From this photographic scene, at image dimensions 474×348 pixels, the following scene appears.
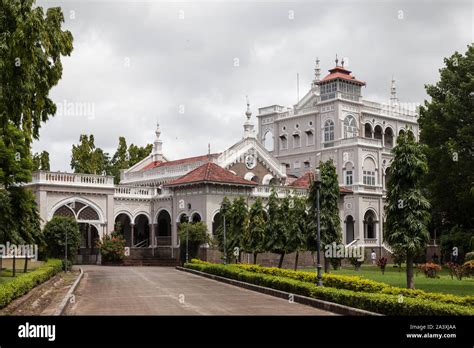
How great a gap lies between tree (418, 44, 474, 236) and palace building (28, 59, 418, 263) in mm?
8791

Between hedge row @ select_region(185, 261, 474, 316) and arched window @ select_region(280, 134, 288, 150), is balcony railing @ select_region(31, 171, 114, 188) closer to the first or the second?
hedge row @ select_region(185, 261, 474, 316)

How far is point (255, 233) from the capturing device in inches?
1687

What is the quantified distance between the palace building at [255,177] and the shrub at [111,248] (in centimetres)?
176

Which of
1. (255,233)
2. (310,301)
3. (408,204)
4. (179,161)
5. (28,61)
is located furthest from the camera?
(179,161)

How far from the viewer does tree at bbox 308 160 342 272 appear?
37875mm

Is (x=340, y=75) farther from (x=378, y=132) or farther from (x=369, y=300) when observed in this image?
(x=369, y=300)

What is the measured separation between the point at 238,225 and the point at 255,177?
16.4 m

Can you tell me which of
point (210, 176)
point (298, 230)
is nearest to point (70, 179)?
point (210, 176)

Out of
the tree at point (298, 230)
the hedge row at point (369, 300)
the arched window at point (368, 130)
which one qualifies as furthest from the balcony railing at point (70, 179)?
the arched window at point (368, 130)

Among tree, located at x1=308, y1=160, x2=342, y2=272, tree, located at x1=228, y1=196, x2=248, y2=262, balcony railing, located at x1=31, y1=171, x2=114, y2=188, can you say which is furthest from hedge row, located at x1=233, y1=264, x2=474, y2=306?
balcony railing, located at x1=31, y1=171, x2=114, y2=188

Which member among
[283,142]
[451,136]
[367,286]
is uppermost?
[283,142]

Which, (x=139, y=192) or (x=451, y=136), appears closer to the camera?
(x=451, y=136)

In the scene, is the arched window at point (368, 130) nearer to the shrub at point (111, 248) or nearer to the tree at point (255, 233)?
the shrub at point (111, 248)
